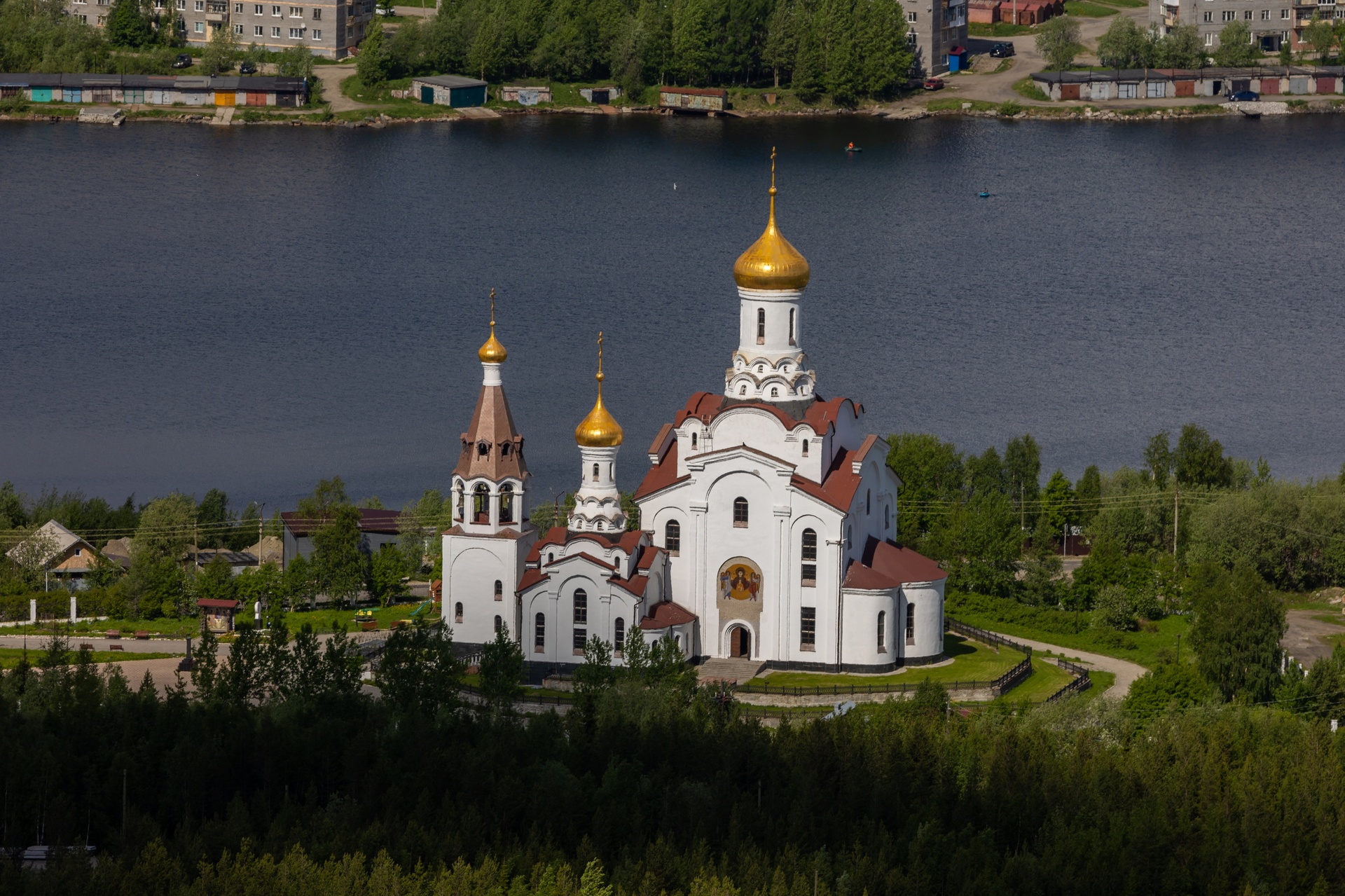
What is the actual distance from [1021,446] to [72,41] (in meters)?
67.1

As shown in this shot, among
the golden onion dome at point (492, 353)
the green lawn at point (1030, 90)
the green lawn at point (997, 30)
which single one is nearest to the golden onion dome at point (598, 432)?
the golden onion dome at point (492, 353)

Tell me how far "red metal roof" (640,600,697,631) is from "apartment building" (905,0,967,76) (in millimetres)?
70445

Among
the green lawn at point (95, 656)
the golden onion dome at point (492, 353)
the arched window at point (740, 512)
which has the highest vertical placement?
the golden onion dome at point (492, 353)

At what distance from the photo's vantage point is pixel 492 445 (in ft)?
161

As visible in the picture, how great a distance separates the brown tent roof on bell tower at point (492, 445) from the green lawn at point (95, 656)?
6793 mm

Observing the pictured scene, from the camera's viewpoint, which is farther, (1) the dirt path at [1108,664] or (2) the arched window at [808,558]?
(1) the dirt path at [1108,664]

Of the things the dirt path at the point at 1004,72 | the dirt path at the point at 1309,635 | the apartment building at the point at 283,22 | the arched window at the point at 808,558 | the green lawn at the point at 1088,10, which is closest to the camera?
the arched window at the point at 808,558

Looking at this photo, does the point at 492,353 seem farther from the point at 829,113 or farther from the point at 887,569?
the point at 829,113

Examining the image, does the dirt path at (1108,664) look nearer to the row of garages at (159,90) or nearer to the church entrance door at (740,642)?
the church entrance door at (740,642)

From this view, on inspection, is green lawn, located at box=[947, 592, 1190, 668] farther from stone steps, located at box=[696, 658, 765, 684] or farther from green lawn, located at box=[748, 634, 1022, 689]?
stone steps, located at box=[696, 658, 765, 684]

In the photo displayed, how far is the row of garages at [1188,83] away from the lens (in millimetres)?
116000

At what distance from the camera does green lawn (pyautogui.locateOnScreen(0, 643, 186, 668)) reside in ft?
164

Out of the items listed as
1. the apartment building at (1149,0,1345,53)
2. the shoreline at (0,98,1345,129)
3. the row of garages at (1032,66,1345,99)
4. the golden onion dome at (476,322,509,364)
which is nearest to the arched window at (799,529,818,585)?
the golden onion dome at (476,322,509,364)

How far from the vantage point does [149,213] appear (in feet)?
313
